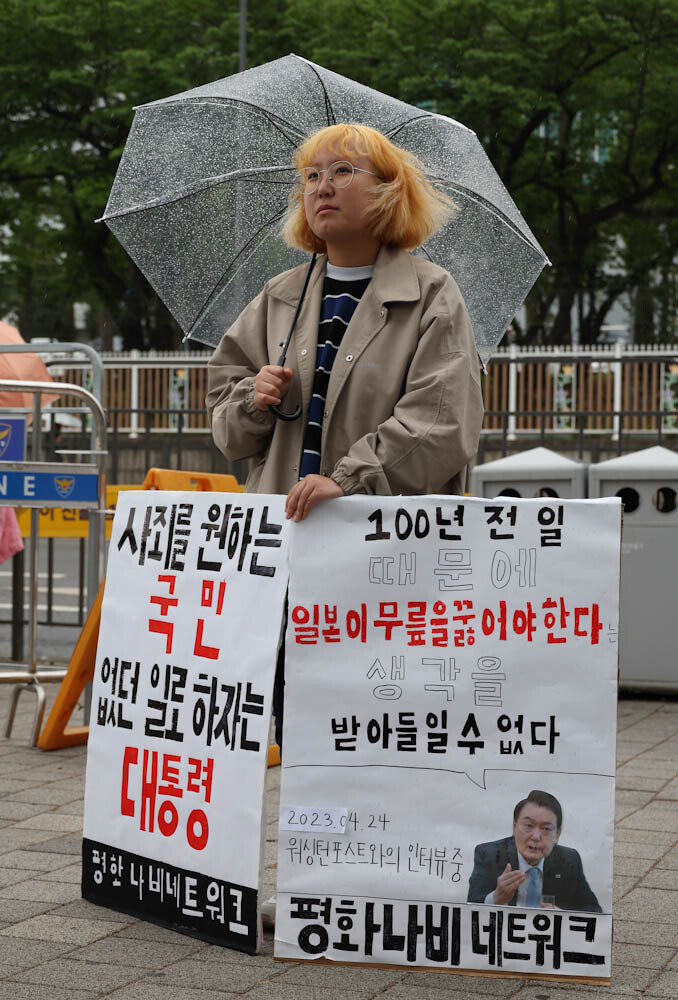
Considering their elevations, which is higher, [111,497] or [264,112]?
[264,112]

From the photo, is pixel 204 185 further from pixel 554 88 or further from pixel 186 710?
pixel 554 88

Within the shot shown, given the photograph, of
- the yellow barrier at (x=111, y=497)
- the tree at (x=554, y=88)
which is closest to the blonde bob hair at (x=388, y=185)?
the yellow barrier at (x=111, y=497)

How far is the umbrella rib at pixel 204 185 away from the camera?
446 centimetres

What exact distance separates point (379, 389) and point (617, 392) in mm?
14792

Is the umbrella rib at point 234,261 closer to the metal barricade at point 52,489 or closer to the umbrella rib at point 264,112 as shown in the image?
the umbrella rib at point 264,112

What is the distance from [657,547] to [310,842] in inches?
182

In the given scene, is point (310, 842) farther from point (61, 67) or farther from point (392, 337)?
point (61, 67)

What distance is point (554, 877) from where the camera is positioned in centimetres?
318

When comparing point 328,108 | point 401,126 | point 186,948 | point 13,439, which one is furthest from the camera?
point 13,439

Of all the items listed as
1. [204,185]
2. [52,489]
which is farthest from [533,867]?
[52,489]

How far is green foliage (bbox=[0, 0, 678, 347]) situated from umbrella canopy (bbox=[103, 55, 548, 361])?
23325mm

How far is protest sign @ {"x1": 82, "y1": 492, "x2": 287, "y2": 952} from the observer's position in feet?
11.1

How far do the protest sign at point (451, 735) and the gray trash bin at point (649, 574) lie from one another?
4.28 m

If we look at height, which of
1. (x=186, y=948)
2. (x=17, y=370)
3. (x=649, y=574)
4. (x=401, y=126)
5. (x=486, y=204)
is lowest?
(x=186, y=948)
